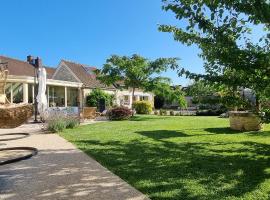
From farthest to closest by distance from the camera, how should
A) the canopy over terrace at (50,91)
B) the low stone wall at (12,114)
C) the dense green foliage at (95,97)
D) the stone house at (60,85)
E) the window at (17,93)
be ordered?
the dense green foliage at (95,97) → the window at (17,93) → the stone house at (60,85) → the canopy over terrace at (50,91) → the low stone wall at (12,114)

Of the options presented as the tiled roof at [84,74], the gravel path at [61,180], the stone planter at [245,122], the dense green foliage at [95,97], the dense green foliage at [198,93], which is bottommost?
the gravel path at [61,180]

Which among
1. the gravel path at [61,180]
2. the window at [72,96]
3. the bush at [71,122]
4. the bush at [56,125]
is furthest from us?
the window at [72,96]

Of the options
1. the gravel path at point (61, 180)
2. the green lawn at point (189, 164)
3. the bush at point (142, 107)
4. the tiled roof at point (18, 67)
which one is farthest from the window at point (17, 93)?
the gravel path at point (61, 180)

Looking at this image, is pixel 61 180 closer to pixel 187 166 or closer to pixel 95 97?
pixel 187 166

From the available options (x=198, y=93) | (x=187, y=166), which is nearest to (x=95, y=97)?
(x=198, y=93)

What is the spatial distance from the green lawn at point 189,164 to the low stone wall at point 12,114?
2147 millimetres

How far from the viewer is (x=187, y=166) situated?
26.7ft

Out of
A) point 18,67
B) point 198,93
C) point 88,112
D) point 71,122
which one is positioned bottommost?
point 71,122

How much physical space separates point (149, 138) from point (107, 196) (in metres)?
7.84

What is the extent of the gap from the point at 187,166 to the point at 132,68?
2129 centimetres

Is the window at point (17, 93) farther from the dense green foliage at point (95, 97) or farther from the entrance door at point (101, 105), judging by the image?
the entrance door at point (101, 105)

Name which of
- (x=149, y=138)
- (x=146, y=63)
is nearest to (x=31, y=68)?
(x=146, y=63)

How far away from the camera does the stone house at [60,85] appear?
2872 cm

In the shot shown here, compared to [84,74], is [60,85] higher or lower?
lower
